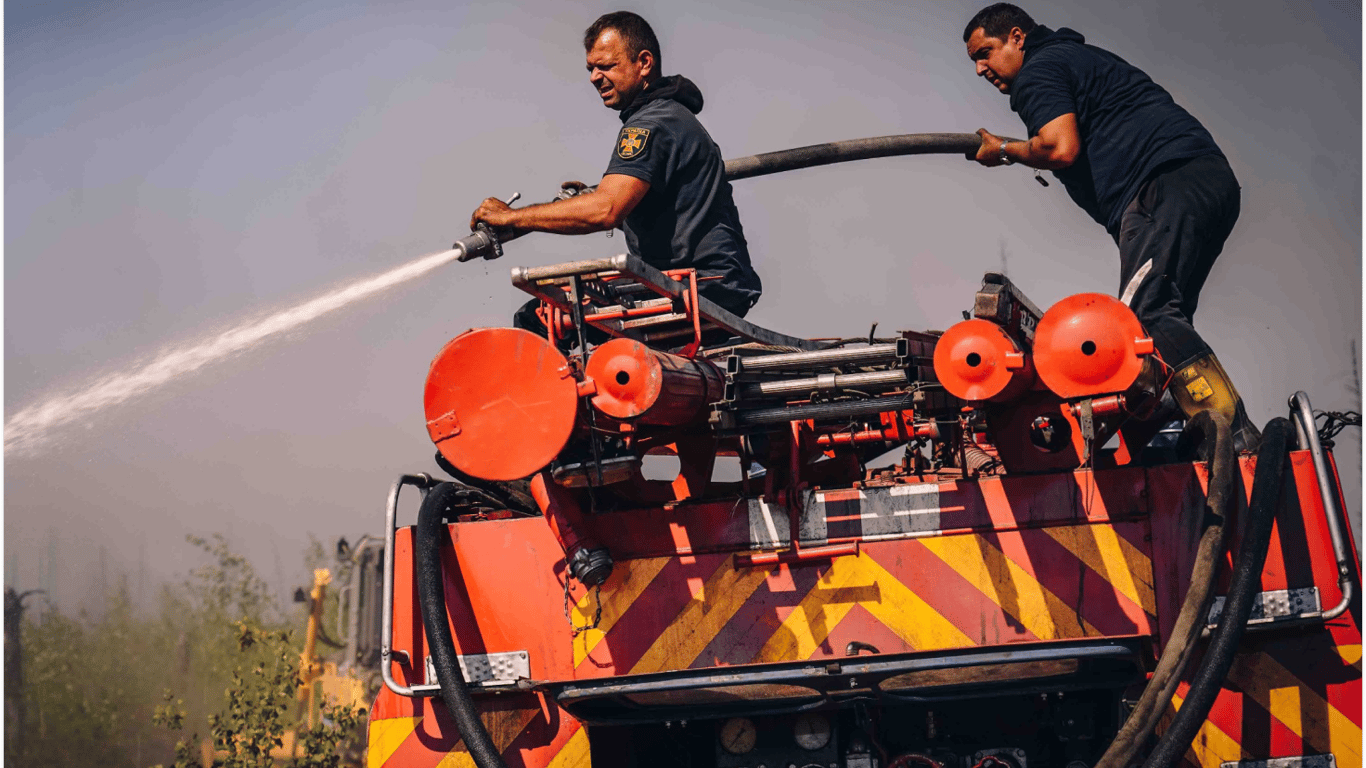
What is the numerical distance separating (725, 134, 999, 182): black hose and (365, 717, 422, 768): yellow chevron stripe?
3900 mm

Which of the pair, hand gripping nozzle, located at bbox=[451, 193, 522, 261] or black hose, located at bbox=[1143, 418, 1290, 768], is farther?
hand gripping nozzle, located at bbox=[451, 193, 522, 261]

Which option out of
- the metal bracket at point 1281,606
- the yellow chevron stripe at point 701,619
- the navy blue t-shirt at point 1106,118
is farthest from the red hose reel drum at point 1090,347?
the navy blue t-shirt at point 1106,118

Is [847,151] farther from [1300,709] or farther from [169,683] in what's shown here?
[169,683]

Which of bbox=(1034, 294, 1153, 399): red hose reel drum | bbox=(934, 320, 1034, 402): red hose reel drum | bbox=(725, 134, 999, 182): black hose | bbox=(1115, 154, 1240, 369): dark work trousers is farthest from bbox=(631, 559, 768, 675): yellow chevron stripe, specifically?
bbox=(725, 134, 999, 182): black hose

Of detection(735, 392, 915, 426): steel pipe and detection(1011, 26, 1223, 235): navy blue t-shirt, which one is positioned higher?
detection(1011, 26, 1223, 235): navy blue t-shirt

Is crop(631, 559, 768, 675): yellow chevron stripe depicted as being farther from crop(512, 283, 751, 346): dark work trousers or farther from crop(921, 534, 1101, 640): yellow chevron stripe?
crop(512, 283, 751, 346): dark work trousers

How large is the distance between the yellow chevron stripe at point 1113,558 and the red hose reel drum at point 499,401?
1690mm

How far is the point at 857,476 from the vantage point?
4504 mm

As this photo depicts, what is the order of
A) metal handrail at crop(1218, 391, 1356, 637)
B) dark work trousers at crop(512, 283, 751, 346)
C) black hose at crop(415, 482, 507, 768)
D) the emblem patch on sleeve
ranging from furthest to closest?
dark work trousers at crop(512, 283, 751, 346) < the emblem patch on sleeve < black hose at crop(415, 482, 507, 768) < metal handrail at crop(1218, 391, 1356, 637)

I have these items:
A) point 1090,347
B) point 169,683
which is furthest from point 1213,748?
point 169,683

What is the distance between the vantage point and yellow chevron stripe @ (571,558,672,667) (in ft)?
13.6

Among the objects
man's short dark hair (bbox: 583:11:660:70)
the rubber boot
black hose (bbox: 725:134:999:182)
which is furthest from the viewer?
black hose (bbox: 725:134:999:182)

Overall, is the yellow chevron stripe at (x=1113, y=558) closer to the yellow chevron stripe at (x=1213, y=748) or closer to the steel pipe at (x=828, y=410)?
the yellow chevron stripe at (x=1213, y=748)

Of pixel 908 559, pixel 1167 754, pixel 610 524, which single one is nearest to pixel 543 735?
pixel 610 524
